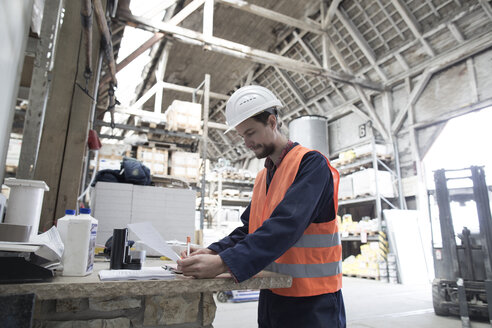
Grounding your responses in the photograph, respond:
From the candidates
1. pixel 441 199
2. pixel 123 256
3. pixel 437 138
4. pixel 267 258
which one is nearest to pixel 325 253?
pixel 267 258

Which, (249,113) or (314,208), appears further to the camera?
(249,113)

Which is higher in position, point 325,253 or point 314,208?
point 314,208

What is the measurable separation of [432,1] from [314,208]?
10550 mm

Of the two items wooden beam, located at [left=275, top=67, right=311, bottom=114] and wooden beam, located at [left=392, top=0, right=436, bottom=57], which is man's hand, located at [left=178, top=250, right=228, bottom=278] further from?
wooden beam, located at [left=275, top=67, right=311, bottom=114]

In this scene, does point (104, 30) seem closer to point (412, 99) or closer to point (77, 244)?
point (77, 244)

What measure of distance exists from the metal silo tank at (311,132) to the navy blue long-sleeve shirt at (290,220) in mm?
6575

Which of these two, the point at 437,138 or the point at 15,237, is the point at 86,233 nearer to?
the point at 15,237

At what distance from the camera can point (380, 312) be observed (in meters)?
5.24

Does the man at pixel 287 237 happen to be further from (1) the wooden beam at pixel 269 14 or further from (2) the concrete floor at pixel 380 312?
(1) the wooden beam at pixel 269 14

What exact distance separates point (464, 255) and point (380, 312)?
167 centimetres

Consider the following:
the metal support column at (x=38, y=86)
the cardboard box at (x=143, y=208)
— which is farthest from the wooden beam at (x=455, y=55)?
the metal support column at (x=38, y=86)

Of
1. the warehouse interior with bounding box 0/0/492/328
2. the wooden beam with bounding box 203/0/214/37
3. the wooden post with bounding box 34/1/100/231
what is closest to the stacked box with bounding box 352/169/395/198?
the warehouse interior with bounding box 0/0/492/328

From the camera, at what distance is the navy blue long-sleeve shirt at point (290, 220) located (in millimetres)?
1305

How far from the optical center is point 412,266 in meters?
9.23
